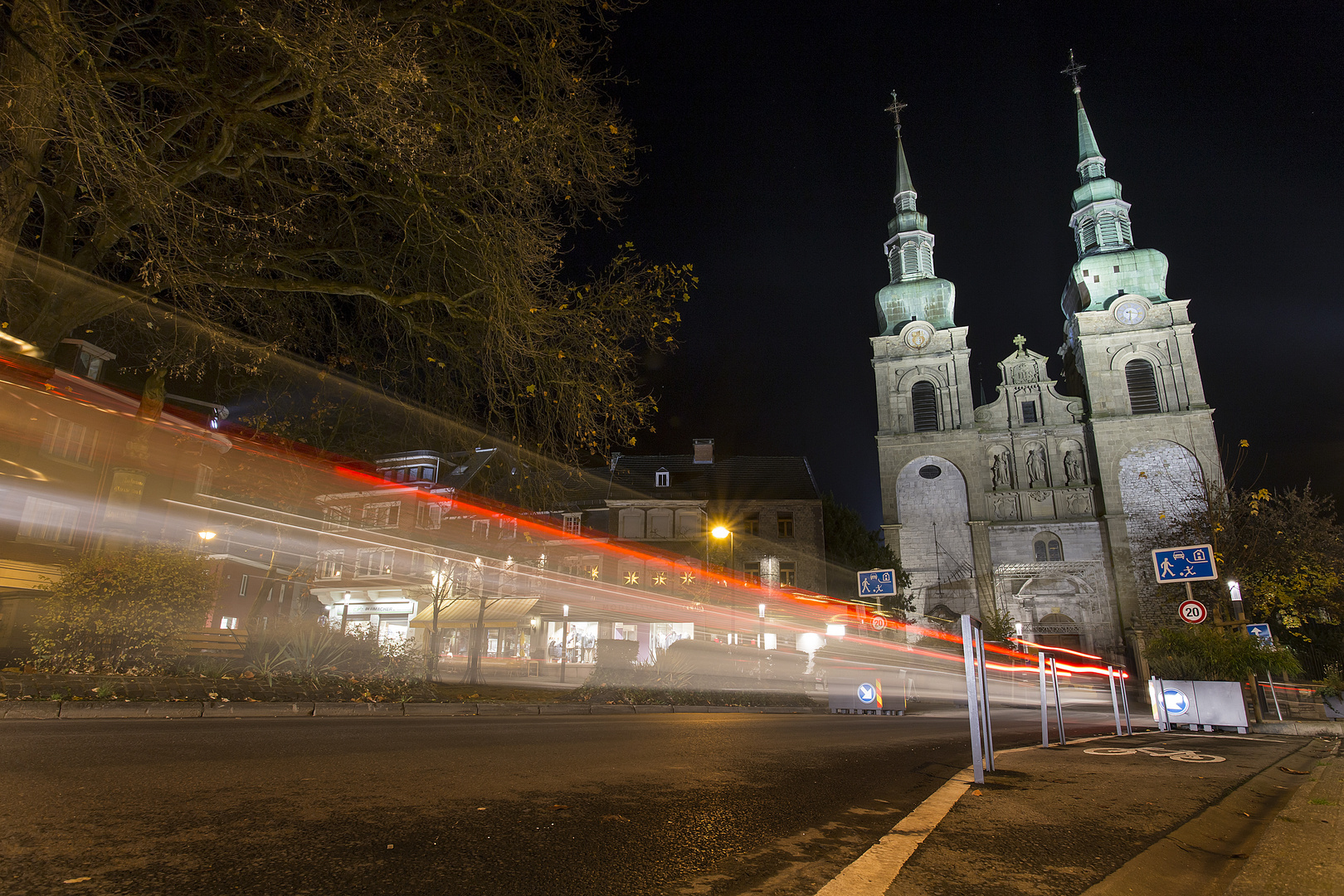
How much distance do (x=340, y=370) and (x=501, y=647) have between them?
2519cm

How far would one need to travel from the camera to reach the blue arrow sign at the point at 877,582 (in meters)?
18.4

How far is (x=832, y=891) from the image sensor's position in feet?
7.61

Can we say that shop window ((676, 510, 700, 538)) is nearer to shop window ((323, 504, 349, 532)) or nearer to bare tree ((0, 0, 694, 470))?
shop window ((323, 504, 349, 532))

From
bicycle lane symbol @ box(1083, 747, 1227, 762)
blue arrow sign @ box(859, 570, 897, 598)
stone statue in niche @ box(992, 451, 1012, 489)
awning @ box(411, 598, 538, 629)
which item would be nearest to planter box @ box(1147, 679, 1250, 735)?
bicycle lane symbol @ box(1083, 747, 1227, 762)

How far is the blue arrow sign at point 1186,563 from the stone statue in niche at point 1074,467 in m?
35.3

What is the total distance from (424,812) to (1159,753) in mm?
7537

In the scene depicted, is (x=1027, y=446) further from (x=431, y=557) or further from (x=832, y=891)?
(x=832, y=891)

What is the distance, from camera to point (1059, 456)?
47.5m

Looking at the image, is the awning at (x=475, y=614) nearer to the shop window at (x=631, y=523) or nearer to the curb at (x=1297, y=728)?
the shop window at (x=631, y=523)

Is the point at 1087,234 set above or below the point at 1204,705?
above

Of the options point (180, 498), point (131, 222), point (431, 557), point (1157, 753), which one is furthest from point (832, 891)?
point (431, 557)

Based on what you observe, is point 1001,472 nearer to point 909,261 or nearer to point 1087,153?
point 909,261

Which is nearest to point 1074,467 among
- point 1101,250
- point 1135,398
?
point 1135,398

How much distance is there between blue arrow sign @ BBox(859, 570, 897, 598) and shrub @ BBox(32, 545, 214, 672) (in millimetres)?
14881
